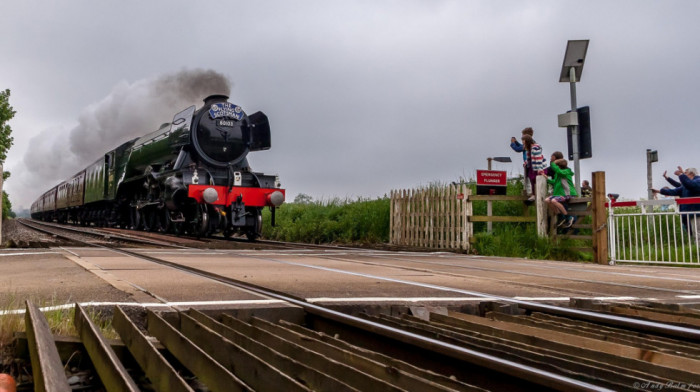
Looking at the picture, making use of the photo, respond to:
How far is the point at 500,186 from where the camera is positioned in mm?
11633

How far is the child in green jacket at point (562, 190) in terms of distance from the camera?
10.1 metres

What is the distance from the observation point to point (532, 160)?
10891 millimetres

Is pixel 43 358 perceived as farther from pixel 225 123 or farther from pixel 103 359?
pixel 225 123

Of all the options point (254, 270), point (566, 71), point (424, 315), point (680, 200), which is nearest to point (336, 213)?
point (566, 71)

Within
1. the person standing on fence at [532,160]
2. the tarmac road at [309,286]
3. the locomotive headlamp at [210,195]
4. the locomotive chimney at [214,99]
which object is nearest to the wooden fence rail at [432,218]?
the person standing on fence at [532,160]

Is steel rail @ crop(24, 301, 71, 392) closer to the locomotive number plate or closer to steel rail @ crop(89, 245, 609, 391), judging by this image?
steel rail @ crop(89, 245, 609, 391)

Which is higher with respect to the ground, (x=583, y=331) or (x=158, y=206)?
(x=158, y=206)

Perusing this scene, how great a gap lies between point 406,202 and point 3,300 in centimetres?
1112

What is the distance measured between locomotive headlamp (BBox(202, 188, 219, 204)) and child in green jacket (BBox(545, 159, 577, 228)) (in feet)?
23.2

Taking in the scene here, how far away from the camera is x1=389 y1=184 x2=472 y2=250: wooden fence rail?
38.0 ft

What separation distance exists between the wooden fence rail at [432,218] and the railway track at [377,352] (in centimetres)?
864

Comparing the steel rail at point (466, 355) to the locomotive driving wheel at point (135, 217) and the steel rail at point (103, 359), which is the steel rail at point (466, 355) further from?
the locomotive driving wheel at point (135, 217)

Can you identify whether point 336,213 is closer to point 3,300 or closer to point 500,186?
point 500,186

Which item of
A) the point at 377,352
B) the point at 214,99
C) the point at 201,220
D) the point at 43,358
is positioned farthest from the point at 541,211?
the point at 43,358
